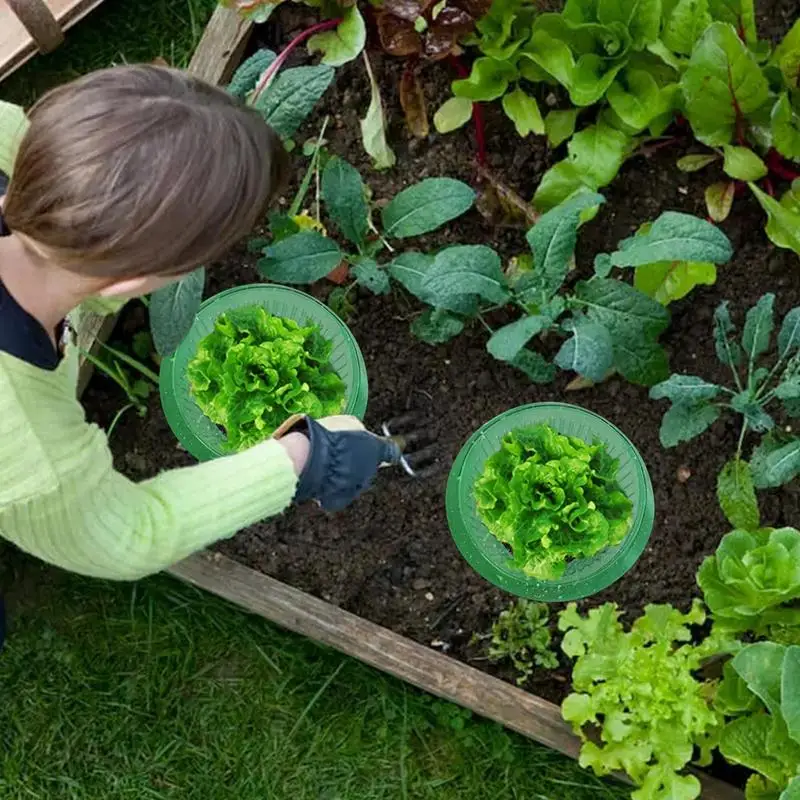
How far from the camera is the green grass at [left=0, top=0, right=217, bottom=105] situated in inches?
85.7

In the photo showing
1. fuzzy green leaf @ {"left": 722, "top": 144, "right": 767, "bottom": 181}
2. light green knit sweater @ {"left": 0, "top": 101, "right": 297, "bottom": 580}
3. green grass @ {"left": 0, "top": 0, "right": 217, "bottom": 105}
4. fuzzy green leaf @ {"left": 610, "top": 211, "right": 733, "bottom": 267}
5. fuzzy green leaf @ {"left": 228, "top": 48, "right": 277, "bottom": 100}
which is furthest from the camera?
green grass @ {"left": 0, "top": 0, "right": 217, "bottom": 105}

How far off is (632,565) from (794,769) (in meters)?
0.41

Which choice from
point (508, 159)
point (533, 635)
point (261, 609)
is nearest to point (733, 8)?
point (508, 159)

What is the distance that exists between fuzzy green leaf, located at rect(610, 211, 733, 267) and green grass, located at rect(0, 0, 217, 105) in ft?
3.48

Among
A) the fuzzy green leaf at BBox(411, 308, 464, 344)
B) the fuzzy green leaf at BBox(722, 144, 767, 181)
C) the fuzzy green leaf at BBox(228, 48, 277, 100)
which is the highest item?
the fuzzy green leaf at BBox(228, 48, 277, 100)

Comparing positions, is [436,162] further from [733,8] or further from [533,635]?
[533,635]

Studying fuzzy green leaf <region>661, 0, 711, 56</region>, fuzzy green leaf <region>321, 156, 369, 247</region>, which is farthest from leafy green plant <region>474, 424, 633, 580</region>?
fuzzy green leaf <region>661, 0, 711, 56</region>

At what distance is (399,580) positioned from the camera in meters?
1.90

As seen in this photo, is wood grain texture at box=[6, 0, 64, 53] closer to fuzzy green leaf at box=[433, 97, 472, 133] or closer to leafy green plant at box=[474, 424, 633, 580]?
fuzzy green leaf at box=[433, 97, 472, 133]

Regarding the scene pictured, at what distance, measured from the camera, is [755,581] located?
1548 mm

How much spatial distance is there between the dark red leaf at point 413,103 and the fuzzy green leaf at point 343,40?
106mm

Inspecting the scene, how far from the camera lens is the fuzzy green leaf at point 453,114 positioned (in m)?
1.83

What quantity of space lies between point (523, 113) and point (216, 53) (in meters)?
0.55

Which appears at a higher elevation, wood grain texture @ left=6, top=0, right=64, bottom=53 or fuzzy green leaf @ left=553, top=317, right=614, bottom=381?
wood grain texture @ left=6, top=0, right=64, bottom=53
